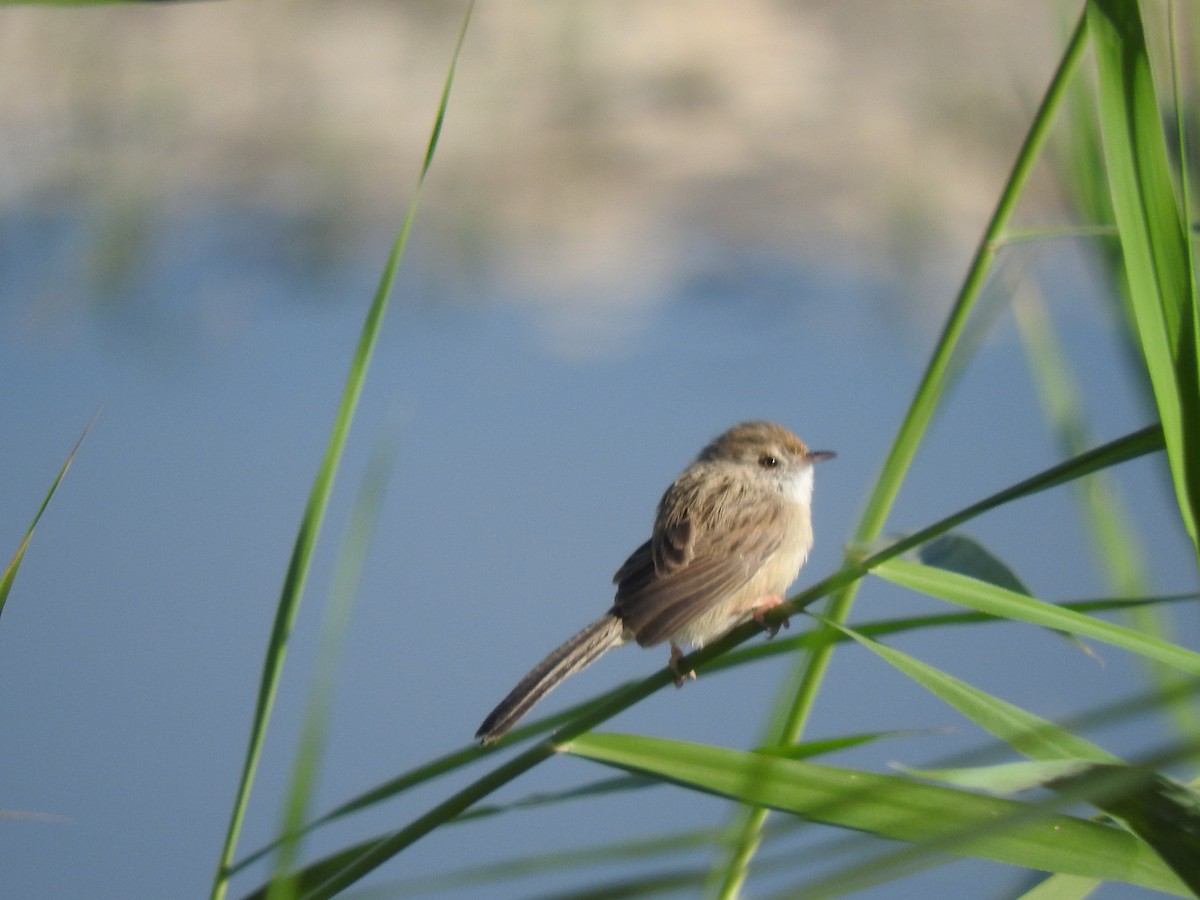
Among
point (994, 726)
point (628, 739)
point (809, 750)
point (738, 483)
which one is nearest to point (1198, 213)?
point (994, 726)

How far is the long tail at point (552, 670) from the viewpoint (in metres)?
1.59

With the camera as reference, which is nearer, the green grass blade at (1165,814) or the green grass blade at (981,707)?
the green grass blade at (1165,814)

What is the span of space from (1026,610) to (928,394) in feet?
1.42

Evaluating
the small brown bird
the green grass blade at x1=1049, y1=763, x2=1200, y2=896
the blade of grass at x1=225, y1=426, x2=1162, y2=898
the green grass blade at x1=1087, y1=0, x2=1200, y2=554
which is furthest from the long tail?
the green grass blade at x1=1087, y1=0, x2=1200, y2=554

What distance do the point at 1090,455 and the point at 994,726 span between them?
0.99ft

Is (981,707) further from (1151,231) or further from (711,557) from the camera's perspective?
(711,557)

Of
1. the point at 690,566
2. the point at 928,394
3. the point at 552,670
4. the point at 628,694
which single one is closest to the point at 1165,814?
the point at 628,694

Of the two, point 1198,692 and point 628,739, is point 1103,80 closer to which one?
point 1198,692

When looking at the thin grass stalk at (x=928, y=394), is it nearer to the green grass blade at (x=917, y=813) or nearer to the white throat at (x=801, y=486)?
the green grass blade at (x=917, y=813)

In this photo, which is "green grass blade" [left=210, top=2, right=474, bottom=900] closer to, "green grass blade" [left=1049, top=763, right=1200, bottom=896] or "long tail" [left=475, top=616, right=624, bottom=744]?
"long tail" [left=475, top=616, right=624, bottom=744]

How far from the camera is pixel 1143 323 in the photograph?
1161mm

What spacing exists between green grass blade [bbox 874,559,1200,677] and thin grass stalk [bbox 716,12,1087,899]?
267 millimetres

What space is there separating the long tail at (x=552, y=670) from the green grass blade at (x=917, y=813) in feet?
1.37

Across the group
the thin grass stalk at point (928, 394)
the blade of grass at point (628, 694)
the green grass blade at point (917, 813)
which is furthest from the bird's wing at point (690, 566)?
the green grass blade at point (917, 813)
